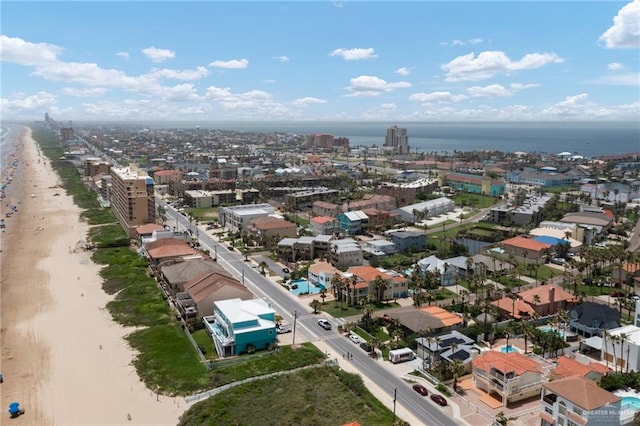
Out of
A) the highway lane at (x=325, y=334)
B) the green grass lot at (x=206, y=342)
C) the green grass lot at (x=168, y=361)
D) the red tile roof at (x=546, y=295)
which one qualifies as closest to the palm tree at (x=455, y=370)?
the highway lane at (x=325, y=334)

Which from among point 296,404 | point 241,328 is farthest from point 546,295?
point 241,328

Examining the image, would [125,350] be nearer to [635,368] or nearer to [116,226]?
[635,368]

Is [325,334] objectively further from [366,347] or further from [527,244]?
[527,244]

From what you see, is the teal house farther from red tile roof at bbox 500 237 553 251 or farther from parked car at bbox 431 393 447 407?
red tile roof at bbox 500 237 553 251

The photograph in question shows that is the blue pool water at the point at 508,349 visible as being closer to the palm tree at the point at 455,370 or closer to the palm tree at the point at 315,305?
the palm tree at the point at 455,370

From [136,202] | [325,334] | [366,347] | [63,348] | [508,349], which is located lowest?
[63,348]

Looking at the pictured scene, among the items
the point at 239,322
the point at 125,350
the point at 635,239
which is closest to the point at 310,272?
the point at 239,322

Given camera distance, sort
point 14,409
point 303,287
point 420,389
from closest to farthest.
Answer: point 14,409 < point 420,389 < point 303,287
